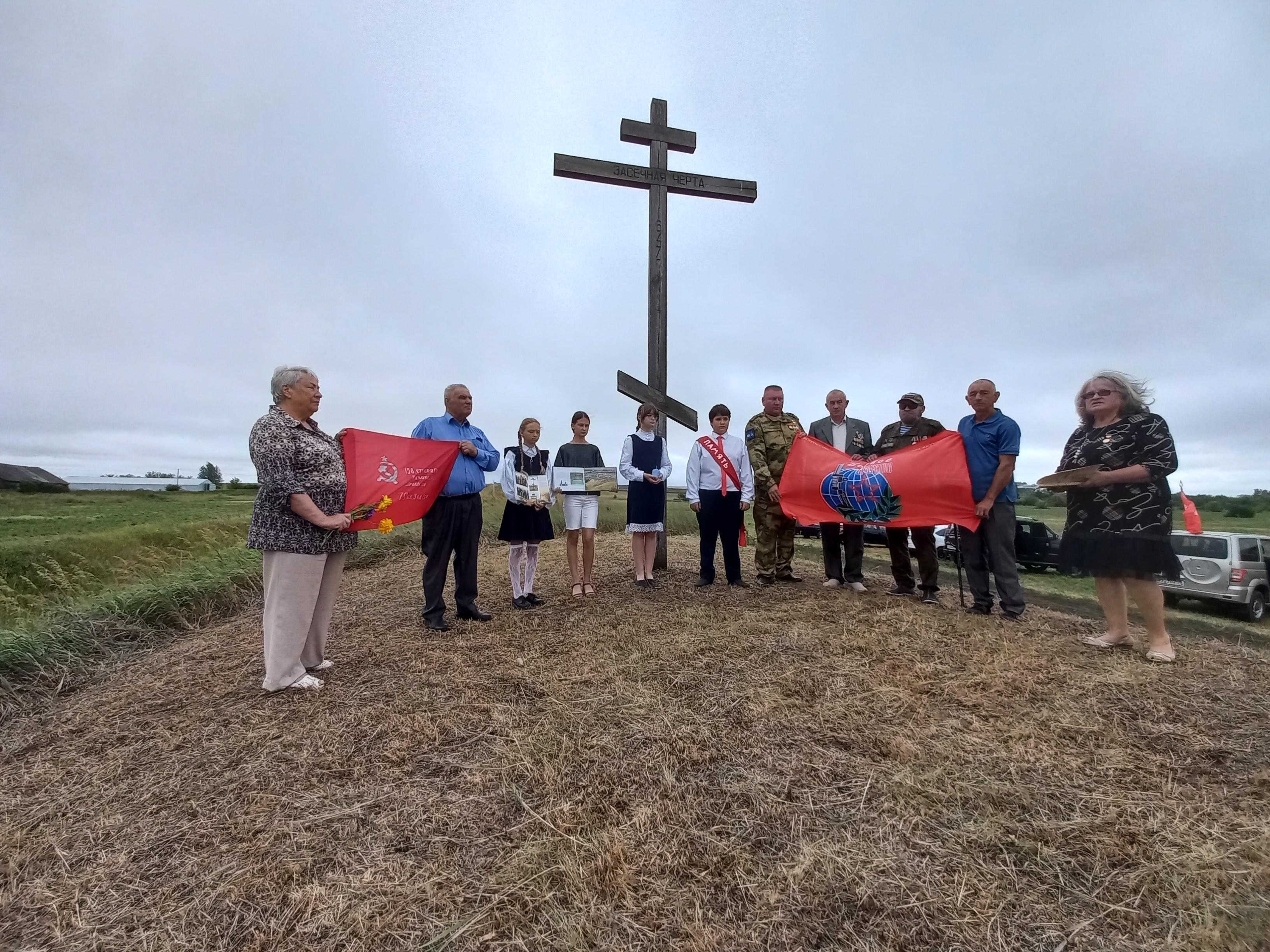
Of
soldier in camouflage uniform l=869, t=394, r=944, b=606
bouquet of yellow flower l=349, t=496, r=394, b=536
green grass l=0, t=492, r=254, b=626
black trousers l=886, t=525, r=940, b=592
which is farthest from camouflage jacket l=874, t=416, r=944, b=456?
green grass l=0, t=492, r=254, b=626

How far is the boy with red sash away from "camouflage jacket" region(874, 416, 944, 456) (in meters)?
1.48

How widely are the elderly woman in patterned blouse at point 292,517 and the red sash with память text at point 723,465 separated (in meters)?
3.85

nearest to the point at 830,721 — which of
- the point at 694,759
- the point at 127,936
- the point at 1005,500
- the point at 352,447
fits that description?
the point at 694,759

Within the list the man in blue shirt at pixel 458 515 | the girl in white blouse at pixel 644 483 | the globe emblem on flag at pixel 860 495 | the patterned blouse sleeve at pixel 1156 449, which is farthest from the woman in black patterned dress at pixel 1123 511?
the man in blue shirt at pixel 458 515

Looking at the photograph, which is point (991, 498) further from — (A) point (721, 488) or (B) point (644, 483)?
(B) point (644, 483)

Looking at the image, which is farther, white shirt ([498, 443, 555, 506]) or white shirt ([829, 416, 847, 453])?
white shirt ([829, 416, 847, 453])

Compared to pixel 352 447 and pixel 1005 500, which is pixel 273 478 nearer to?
pixel 352 447

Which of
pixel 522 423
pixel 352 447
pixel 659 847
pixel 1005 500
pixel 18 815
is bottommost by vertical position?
pixel 18 815

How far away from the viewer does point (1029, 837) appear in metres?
2.04

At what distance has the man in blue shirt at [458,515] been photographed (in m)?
4.95

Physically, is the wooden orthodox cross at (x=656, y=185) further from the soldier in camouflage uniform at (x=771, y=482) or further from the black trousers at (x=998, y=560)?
the black trousers at (x=998, y=560)

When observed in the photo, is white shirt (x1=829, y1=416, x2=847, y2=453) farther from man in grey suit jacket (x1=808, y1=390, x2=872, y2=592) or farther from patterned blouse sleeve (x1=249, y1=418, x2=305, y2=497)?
patterned blouse sleeve (x1=249, y1=418, x2=305, y2=497)

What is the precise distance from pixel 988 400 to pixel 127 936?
6.33 m

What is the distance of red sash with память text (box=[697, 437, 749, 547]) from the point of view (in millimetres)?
6242
